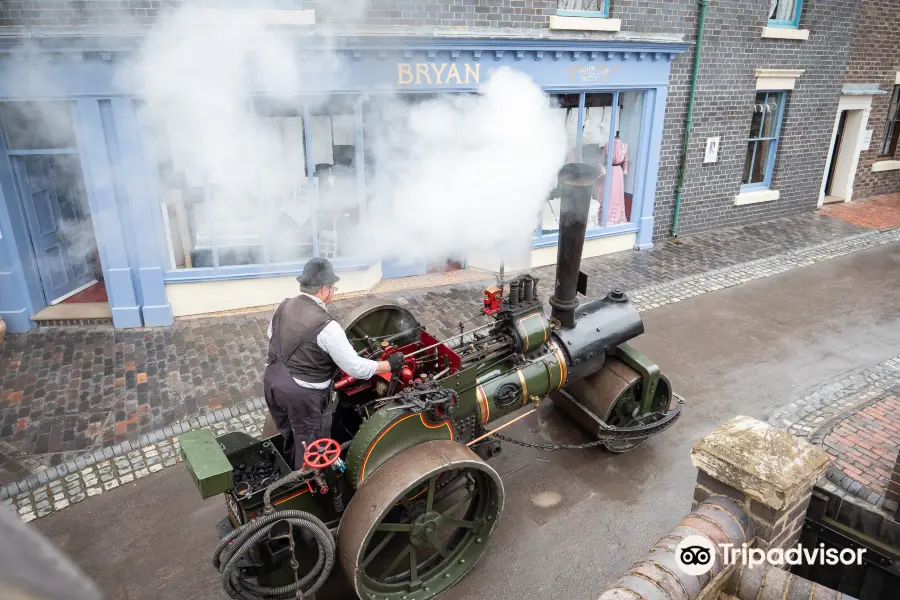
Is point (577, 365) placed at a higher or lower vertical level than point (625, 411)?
higher

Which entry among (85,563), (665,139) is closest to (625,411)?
(85,563)

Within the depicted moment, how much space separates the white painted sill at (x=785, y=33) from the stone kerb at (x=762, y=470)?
9316 millimetres

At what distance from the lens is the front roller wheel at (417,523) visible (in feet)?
10.8

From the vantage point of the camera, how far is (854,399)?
584 cm

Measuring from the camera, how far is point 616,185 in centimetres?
988

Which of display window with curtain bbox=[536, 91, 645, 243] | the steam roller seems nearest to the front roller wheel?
the steam roller

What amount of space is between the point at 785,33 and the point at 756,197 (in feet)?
9.00

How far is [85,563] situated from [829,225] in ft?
40.7

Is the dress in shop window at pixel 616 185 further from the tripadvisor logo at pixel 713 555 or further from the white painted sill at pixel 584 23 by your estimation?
the tripadvisor logo at pixel 713 555

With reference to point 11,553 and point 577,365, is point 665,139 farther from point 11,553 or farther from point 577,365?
point 11,553

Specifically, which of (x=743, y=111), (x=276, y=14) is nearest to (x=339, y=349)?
(x=276, y=14)

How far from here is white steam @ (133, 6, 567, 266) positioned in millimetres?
6324

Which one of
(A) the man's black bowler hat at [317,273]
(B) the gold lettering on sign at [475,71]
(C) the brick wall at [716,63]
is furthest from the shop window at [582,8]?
(A) the man's black bowler hat at [317,273]

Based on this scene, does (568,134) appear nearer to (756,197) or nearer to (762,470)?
(756,197)
